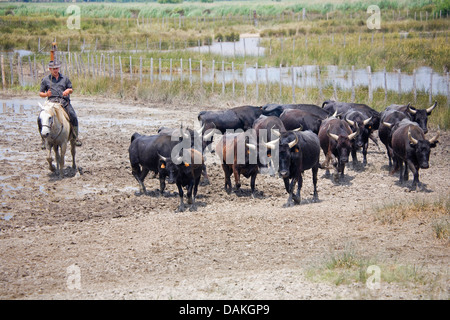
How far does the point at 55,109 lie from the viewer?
43.9 ft

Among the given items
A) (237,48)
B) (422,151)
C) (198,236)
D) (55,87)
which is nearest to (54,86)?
(55,87)

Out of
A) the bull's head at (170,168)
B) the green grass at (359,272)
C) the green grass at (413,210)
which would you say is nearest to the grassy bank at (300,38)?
the green grass at (413,210)

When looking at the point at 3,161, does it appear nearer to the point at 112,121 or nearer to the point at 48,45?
the point at 112,121

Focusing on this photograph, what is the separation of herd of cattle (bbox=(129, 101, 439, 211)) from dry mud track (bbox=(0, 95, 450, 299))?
48cm

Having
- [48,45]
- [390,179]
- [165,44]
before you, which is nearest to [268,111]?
[390,179]

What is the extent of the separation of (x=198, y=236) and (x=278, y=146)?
2.87 m

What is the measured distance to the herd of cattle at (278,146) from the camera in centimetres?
1095

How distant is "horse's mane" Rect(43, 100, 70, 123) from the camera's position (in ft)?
43.3

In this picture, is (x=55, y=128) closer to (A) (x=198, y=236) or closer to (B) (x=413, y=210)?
(A) (x=198, y=236)

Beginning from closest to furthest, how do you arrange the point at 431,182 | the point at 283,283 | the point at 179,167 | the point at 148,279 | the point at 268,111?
the point at 283,283 < the point at 148,279 < the point at 179,167 < the point at 431,182 < the point at 268,111

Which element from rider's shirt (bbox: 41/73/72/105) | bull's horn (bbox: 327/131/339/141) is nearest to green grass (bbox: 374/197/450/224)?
bull's horn (bbox: 327/131/339/141)
